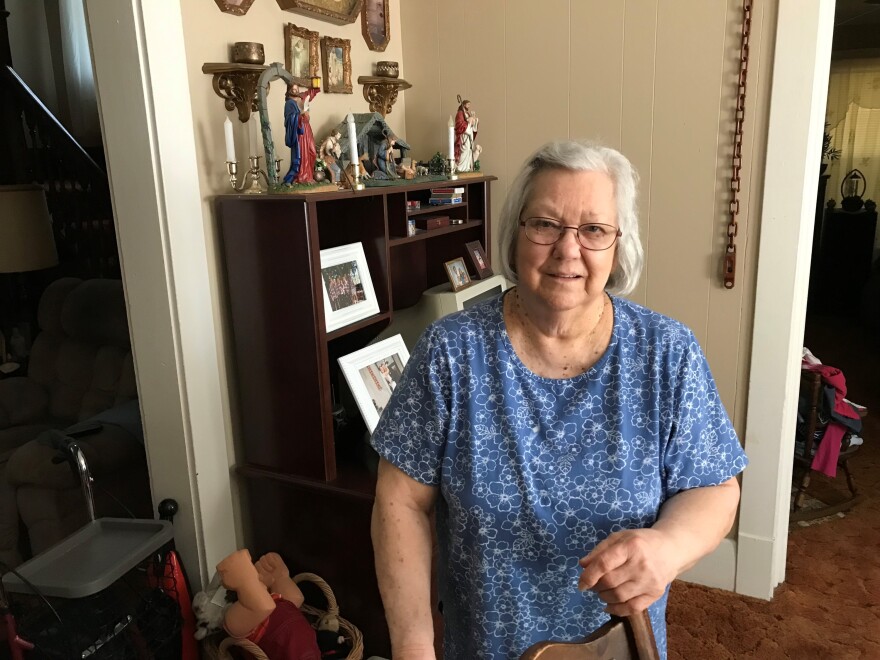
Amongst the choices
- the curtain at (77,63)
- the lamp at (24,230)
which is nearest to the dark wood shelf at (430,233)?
the lamp at (24,230)

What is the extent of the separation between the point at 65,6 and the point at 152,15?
2.26 metres

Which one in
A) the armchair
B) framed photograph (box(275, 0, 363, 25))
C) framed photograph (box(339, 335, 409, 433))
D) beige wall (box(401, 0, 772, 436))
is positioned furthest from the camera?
the armchair

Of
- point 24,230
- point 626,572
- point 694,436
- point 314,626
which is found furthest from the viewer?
point 24,230

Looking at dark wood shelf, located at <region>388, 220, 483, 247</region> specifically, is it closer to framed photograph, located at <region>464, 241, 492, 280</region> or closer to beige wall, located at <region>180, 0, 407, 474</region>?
framed photograph, located at <region>464, 241, 492, 280</region>

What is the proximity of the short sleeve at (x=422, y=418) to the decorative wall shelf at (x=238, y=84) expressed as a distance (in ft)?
3.00

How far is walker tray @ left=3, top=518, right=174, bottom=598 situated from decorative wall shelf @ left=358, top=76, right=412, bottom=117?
A: 1449mm

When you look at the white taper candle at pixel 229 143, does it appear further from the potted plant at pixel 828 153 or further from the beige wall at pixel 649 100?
the potted plant at pixel 828 153

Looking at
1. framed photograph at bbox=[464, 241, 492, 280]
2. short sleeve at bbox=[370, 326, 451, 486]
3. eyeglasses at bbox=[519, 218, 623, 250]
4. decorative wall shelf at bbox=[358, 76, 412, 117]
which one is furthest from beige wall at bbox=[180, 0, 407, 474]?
eyeglasses at bbox=[519, 218, 623, 250]

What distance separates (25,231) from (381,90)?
141cm

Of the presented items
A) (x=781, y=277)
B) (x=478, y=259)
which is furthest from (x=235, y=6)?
(x=781, y=277)

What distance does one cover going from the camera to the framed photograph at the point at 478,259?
91.2 inches

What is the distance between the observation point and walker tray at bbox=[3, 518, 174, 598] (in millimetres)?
1401

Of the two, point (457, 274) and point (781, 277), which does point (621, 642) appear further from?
point (781, 277)

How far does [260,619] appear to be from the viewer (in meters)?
1.53
